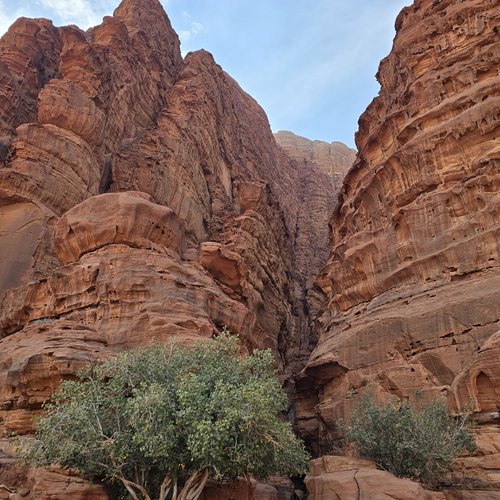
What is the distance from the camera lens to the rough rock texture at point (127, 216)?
20484 millimetres

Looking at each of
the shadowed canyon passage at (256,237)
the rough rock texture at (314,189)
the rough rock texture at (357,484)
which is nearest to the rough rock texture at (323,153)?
the rough rock texture at (314,189)

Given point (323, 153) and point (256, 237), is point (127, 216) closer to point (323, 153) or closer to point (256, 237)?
point (256, 237)

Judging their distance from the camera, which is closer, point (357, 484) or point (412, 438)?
point (357, 484)

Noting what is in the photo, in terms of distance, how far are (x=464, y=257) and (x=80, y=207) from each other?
19921 mm

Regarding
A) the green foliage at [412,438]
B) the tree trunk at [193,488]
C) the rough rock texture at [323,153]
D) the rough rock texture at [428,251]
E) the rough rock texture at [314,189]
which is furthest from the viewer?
the rough rock texture at [323,153]

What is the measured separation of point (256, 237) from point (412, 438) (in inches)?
1007

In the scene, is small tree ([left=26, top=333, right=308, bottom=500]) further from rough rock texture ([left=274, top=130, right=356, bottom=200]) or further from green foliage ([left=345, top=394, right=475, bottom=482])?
rough rock texture ([left=274, top=130, right=356, bottom=200])

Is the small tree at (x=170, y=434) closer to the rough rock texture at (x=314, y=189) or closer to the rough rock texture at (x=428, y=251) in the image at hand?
the rough rock texture at (x=428, y=251)

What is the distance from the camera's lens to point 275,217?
4825 cm

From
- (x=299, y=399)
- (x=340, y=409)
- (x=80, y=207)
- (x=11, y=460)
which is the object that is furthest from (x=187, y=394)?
(x=299, y=399)

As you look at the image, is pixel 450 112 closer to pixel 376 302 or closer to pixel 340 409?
pixel 376 302

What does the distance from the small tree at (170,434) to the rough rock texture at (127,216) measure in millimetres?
1062

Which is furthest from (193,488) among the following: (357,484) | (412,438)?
(412,438)

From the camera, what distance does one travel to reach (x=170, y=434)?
1316 centimetres
